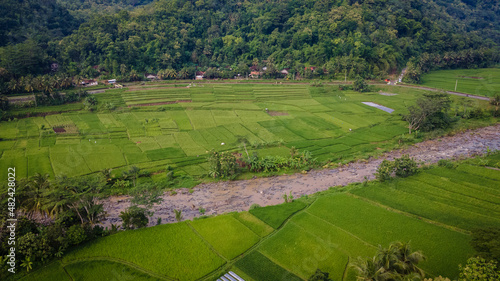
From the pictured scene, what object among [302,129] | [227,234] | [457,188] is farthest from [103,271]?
[302,129]

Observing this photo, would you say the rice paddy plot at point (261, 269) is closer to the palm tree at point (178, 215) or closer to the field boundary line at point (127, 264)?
the field boundary line at point (127, 264)

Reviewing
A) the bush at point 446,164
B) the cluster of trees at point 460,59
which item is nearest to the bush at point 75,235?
the bush at point 446,164

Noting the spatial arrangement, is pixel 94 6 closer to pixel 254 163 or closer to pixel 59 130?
pixel 59 130

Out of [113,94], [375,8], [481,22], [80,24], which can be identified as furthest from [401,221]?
[481,22]

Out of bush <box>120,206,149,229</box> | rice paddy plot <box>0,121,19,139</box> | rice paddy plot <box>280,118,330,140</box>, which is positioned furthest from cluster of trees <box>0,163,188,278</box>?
rice paddy plot <box>280,118,330,140</box>

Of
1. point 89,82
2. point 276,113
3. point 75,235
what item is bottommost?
point 75,235

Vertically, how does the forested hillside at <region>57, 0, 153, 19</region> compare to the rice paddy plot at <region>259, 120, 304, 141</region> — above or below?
above

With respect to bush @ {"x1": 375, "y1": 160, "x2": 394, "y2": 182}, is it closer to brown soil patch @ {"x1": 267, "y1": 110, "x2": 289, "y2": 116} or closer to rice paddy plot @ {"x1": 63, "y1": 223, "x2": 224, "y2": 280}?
rice paddy plot @ {"x1": 63, "y1": 223, "x2": 224, "y2": 280}
